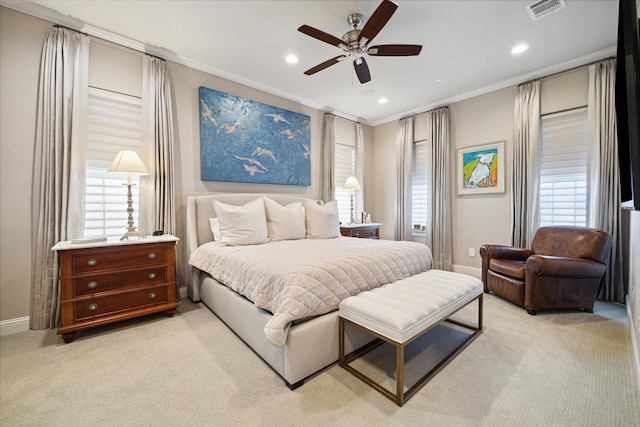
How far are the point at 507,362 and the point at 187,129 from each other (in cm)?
407

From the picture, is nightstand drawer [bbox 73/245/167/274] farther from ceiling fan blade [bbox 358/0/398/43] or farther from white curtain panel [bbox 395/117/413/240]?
white curtain panel [bbox 395/117/413/240]

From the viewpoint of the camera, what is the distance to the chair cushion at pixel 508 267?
2.86m

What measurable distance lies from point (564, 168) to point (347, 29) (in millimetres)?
3382

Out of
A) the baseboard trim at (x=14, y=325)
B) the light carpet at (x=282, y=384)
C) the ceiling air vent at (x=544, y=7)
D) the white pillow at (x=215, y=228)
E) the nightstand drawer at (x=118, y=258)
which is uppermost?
the ceiling air vent at (x=544, y=7)

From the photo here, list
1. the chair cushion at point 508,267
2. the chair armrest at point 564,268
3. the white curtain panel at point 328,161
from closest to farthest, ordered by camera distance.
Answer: the chair armrest at point 564,268
the chair cushion at point 508,267
the white curtain panel at point 328,161

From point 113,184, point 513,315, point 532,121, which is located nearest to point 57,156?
point 113,184

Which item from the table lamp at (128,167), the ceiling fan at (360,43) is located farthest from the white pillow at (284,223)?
the ceiling fan at (360,43)

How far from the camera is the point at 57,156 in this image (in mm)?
2469

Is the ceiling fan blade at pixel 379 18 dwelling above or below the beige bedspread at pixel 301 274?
above

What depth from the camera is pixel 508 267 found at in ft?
9.80

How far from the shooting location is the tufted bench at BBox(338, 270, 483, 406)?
1.51 meters

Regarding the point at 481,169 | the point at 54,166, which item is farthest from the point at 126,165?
the point at 481,169

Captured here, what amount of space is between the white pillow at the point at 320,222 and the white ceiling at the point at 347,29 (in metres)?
1.90

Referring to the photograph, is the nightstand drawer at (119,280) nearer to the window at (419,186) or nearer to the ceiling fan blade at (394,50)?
the ceiling fan blade at (394,50)
